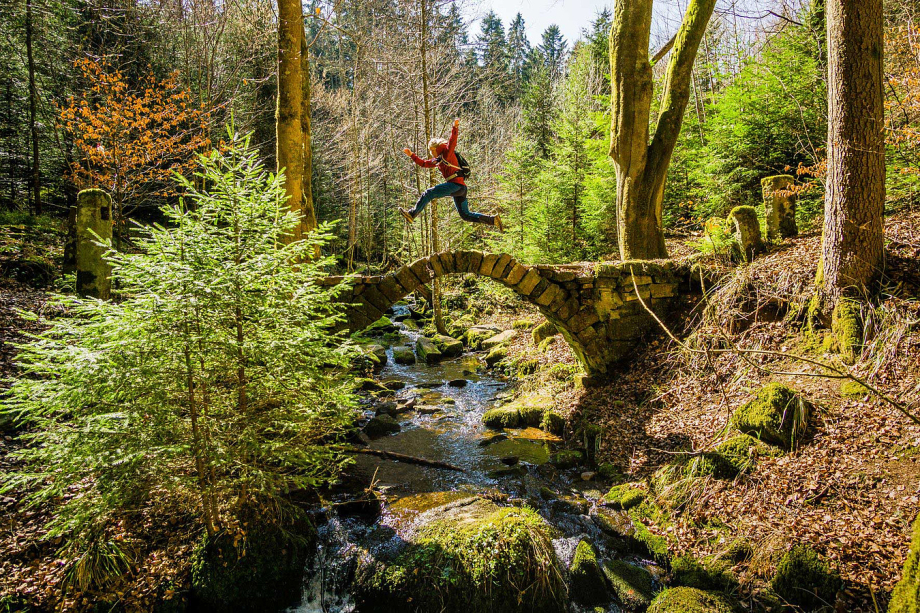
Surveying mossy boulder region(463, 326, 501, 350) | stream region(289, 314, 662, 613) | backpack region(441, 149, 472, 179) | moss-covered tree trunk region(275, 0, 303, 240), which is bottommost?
stream region(289, 314, 662, 613)

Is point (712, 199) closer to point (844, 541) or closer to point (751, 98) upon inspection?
point (751, 98)

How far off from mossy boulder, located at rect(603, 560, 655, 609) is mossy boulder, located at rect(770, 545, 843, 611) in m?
0.94

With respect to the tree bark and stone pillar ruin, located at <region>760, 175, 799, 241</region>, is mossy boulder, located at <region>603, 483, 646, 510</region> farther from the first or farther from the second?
stone pillar ruin, located at <region>760, 175, 799, 241</region>

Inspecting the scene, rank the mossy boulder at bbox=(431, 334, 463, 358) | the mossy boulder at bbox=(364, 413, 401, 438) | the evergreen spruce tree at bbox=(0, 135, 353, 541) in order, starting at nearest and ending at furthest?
1. the evergreen spruce tree at bbox=(0, 135, 353, 541)
2. the mossy boulder at bbox=(364, 413, 401, 438)
3. the mossy boulder at bbox=(431, 334, 463, 358)

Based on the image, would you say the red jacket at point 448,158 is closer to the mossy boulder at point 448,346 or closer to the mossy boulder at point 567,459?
the mossy boulder at point 567,459

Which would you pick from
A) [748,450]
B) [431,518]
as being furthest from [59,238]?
[748,450]

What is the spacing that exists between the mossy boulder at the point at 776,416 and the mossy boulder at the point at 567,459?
201 centimetres

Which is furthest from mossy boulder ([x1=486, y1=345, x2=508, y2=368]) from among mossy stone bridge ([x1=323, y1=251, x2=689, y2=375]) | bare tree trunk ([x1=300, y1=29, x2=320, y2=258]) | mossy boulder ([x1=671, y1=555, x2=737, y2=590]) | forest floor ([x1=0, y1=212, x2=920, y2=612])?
mossy boulder ([x1=671, y1=555, x2=737, y2=590])

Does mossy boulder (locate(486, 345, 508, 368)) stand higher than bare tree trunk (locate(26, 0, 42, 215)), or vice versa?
bare tree trunk (locate(26, 0, 42, 215))

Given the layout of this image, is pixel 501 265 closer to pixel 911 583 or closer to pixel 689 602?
pixel 689 602

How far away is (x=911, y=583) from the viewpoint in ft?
6.04

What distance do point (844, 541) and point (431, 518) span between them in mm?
3424

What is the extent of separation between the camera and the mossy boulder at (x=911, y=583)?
1788mm

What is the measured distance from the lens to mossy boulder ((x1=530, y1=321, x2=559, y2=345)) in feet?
30.2
